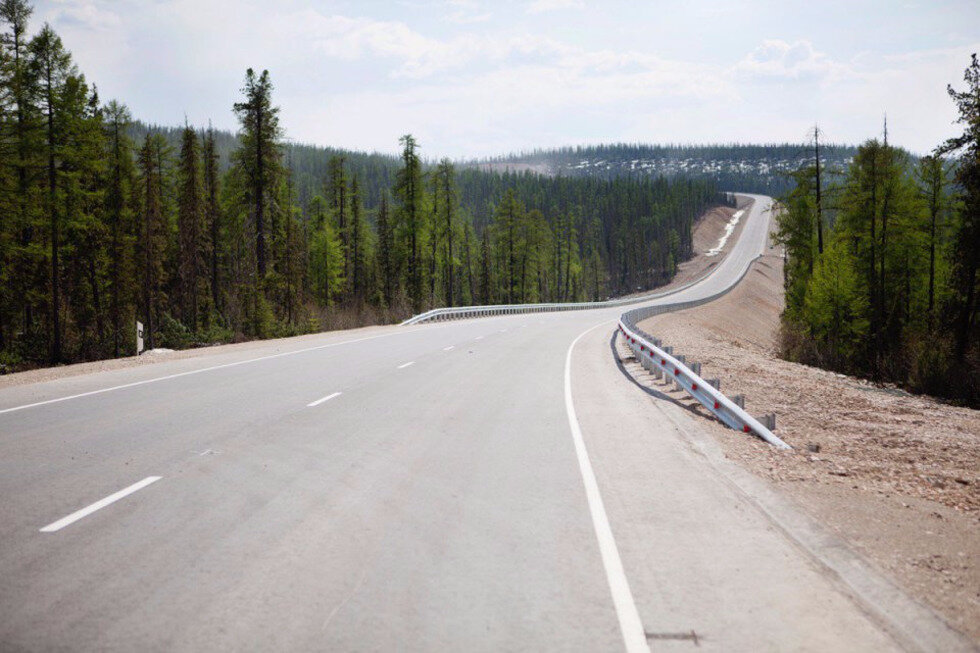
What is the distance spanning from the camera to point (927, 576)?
15.7 feet

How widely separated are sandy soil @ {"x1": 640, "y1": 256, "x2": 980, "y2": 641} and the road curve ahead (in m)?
0.73

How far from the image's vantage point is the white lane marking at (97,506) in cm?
505

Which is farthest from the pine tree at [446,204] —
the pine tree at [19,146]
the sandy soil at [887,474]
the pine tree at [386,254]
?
the sandy soil at [887,474]

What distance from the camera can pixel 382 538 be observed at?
16.6 ft

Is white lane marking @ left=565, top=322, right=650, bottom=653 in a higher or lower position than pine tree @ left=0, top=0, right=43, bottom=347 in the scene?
lower

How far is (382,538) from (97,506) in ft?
8.47

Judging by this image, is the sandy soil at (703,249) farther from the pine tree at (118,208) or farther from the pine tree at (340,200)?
the pine tree at (118,208)

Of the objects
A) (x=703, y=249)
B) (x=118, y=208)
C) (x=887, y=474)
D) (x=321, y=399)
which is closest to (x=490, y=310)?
(x=118, y=208)

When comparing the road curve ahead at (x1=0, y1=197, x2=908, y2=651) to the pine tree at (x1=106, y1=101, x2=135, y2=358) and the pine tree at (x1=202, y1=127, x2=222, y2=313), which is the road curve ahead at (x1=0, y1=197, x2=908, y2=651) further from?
the pine tree at (x1=202, y1=127, x2=222, y2=313)

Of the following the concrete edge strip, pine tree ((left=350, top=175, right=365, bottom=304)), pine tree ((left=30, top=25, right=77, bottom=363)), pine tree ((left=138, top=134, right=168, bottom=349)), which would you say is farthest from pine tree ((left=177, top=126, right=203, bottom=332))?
the concrete edge strip

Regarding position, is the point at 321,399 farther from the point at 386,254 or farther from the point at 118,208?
the point at 386,254

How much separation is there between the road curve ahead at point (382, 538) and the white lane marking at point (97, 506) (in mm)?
28

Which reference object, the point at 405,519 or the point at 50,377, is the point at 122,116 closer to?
the point at 50,377

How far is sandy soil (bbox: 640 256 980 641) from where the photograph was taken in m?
4.94
